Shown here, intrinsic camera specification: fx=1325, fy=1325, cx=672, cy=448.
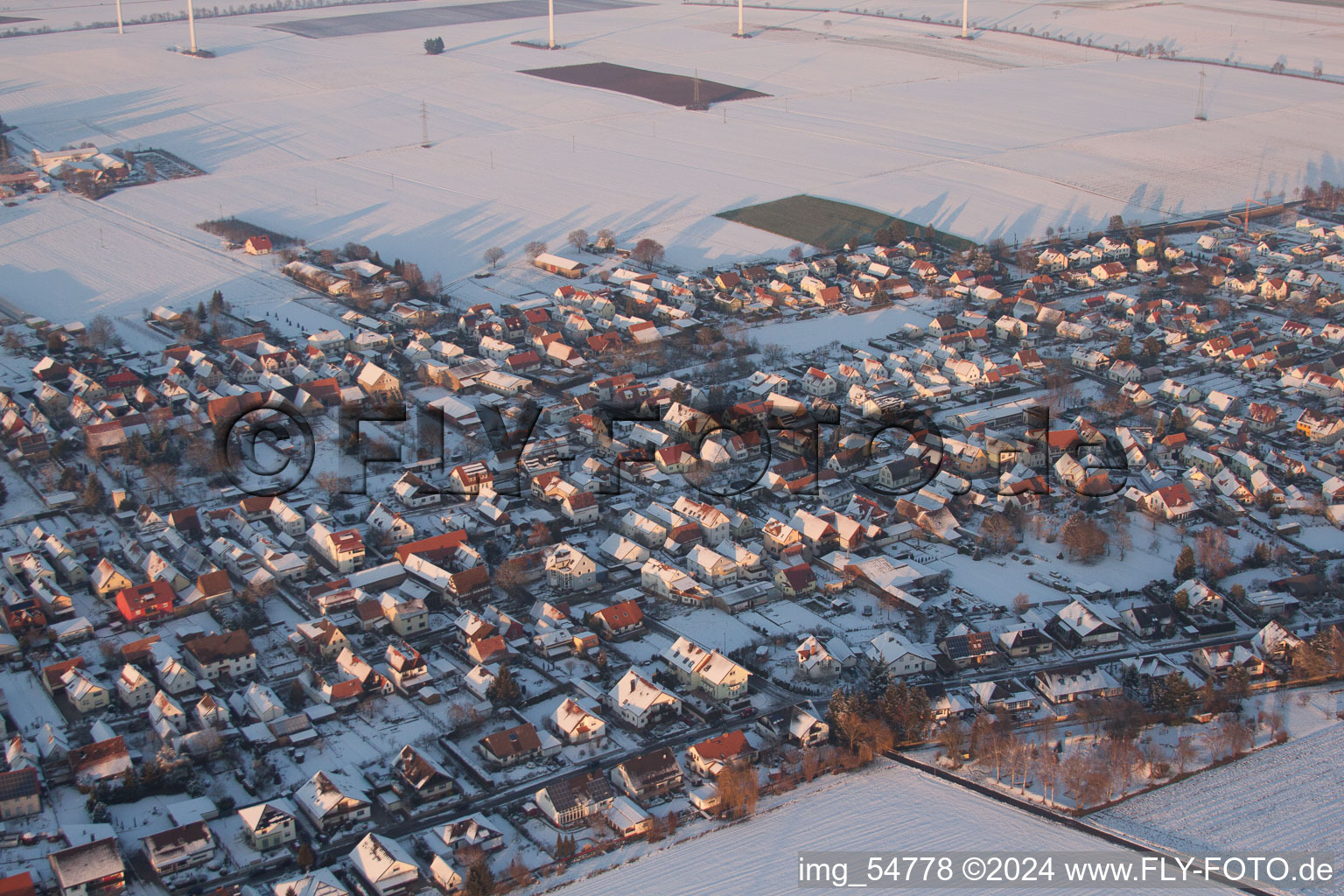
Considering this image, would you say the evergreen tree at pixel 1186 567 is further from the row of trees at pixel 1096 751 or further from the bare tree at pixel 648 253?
the bare tree at pixel 648 253

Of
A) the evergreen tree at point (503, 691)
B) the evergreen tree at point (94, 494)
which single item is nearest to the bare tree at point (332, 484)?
the evergreen tree at point (94, 494)

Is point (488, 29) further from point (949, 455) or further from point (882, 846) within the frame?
point (882, 846)

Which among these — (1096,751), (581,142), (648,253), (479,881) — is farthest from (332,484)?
(581,142)

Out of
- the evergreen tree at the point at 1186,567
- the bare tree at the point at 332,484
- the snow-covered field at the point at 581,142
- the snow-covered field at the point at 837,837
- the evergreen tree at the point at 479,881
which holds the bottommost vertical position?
the snow-covered field at the point at 837,837

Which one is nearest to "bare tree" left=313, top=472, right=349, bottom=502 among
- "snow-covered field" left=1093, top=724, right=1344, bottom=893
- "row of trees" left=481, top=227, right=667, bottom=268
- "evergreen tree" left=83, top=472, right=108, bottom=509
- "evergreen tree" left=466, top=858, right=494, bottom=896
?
"evergreen tree" left=83, top=472, right=108, bottom=509

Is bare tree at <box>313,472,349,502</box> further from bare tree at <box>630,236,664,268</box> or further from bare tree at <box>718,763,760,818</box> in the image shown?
bare tree at <box>630,236,664,268</box>

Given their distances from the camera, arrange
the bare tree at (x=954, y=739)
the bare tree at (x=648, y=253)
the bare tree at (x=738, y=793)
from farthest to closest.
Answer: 1. the bare tree at (x=648, y=253)
2. the bare tree at (x=954, y=739)
3. the bare tree at (x=738, y=793)
